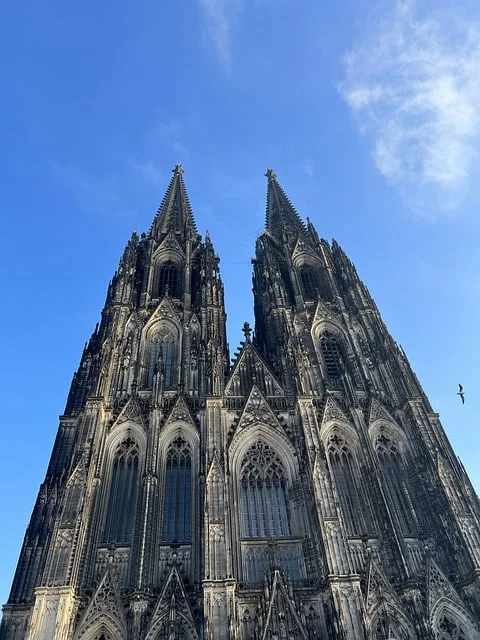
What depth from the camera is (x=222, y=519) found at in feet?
68.1

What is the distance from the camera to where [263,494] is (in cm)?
2322

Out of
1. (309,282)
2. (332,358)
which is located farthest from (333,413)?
(309,282)

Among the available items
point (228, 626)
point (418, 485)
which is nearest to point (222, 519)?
point (228, 626)

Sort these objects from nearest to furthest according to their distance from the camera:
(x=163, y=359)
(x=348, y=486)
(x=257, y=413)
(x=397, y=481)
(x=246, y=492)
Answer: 1. (x=246, y=492)
2. (x=348, y=486)
3. (x=397, y=481)
4. (x=257, y=413)
5. (x=163, y=359)

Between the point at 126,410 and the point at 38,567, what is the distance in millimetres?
7894

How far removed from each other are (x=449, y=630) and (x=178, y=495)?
12052 millimetres

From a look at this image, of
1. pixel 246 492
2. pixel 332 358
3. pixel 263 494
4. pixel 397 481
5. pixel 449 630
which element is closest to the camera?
pixel 449 630

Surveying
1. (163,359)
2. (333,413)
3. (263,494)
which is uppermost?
(163,359)

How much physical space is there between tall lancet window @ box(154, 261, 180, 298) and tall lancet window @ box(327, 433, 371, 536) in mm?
14776

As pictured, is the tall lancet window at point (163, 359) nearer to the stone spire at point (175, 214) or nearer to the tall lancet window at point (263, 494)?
the tall lancet window at point (263, 494)

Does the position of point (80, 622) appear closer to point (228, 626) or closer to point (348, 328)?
point (228, 626)

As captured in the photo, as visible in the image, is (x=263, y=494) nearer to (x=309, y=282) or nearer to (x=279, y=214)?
→ (x=309, y=282)

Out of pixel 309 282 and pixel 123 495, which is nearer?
pixel 123 495

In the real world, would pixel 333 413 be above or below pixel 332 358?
below
